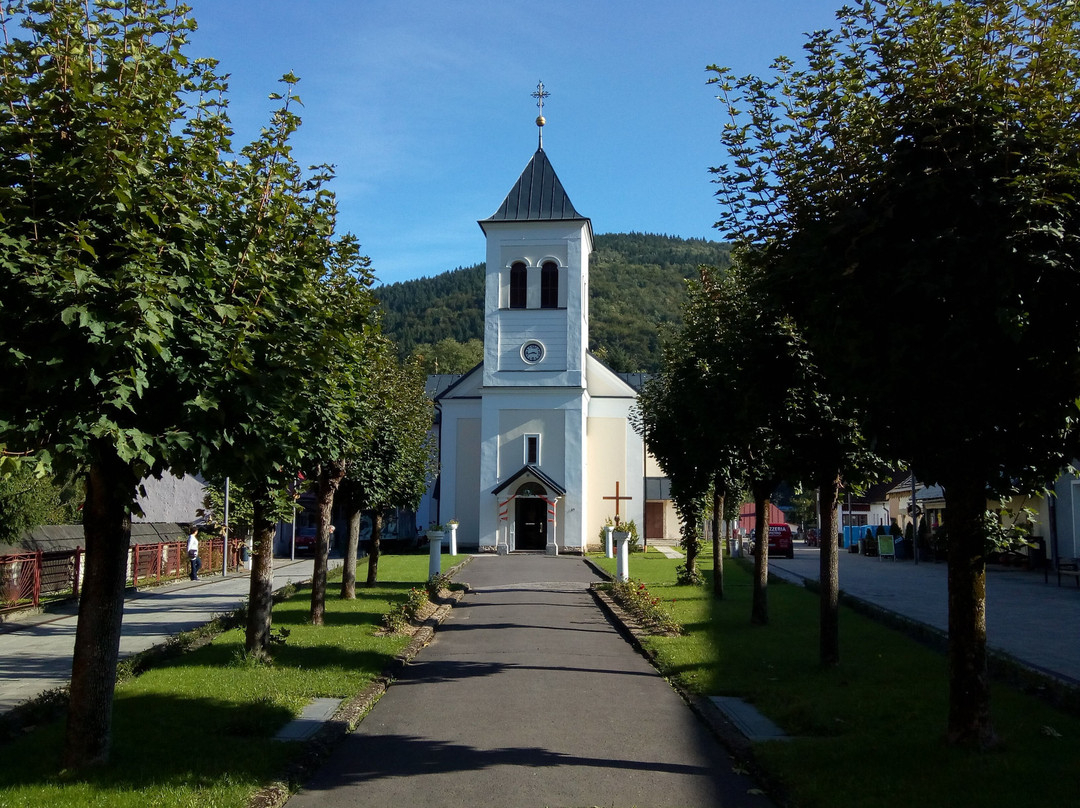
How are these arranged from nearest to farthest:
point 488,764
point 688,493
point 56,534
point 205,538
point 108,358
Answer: point 108,358 → point 488,764 → point 688,493 → point 56,534 → point 205,538

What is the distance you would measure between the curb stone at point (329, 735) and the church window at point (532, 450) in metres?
32.6

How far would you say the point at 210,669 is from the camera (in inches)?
442

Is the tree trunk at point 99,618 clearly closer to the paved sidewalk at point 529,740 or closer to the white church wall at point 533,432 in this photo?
the paved sidewalk at point 529,740

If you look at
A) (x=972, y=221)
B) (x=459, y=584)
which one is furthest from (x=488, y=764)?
(x=459, y=584)

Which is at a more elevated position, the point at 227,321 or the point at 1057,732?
the point at 227,321

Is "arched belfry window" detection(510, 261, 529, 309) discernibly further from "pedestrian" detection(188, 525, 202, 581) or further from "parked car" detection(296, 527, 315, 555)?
"pedestrian" detection(188, 525, 202, 581)

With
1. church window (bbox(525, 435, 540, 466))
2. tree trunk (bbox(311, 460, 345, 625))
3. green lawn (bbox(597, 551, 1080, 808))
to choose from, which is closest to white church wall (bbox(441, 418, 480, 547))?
church window (bbox(525, 435, 540, 466))

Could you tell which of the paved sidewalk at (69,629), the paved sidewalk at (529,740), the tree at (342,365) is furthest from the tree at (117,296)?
the paved sidewalk at (69,629)

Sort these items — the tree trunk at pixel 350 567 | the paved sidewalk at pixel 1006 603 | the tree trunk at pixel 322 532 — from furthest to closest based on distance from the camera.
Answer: the tree trunk at pixel 350 567 < the tree trunk at pixel 322 532 < the paved sidewalk at pixel 1006 603

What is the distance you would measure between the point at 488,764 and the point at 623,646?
7.43m

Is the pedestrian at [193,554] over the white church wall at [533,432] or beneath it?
beneath

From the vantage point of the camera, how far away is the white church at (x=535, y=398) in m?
46.1

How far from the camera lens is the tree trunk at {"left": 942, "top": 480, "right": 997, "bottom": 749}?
7102 millimetres

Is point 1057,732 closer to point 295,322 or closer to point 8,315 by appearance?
point 295,322
